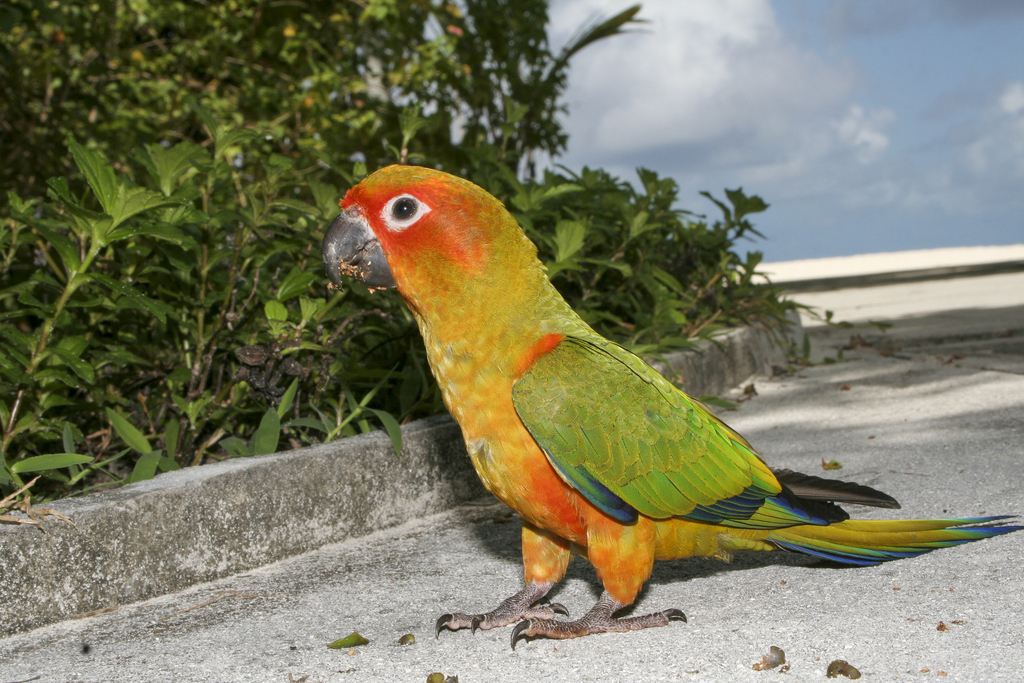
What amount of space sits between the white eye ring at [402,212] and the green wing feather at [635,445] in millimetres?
495

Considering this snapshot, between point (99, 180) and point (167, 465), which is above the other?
point (99, 180)

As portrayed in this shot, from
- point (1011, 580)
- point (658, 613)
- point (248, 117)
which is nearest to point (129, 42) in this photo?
point (248, 117)

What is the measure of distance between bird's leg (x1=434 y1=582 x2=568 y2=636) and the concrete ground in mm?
37

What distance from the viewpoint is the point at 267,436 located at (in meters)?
2.82

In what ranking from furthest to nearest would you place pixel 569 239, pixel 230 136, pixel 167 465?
pixel 569 239
pixel 230 136
pixel 167 465

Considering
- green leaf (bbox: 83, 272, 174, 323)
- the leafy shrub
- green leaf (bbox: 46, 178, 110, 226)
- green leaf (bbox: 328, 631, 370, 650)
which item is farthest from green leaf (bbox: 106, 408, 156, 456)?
green leaf (bbox: 328, 631, 370, 650)

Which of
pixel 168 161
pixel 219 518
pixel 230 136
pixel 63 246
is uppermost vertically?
pixel 230 136

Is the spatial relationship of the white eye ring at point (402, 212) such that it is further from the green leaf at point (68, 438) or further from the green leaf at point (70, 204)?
the green leaf at point (68, 438)

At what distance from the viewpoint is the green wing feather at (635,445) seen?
1963mm

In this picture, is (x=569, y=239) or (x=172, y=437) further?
(x=569, y=239)

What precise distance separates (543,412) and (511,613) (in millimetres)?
636

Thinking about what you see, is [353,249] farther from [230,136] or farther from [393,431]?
[230,136]

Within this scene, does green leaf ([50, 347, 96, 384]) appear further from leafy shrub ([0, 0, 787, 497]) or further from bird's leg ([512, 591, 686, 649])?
bird's leg ([512, 591, 686, 649])

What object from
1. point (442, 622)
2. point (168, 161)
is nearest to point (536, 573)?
point (442, 622)
